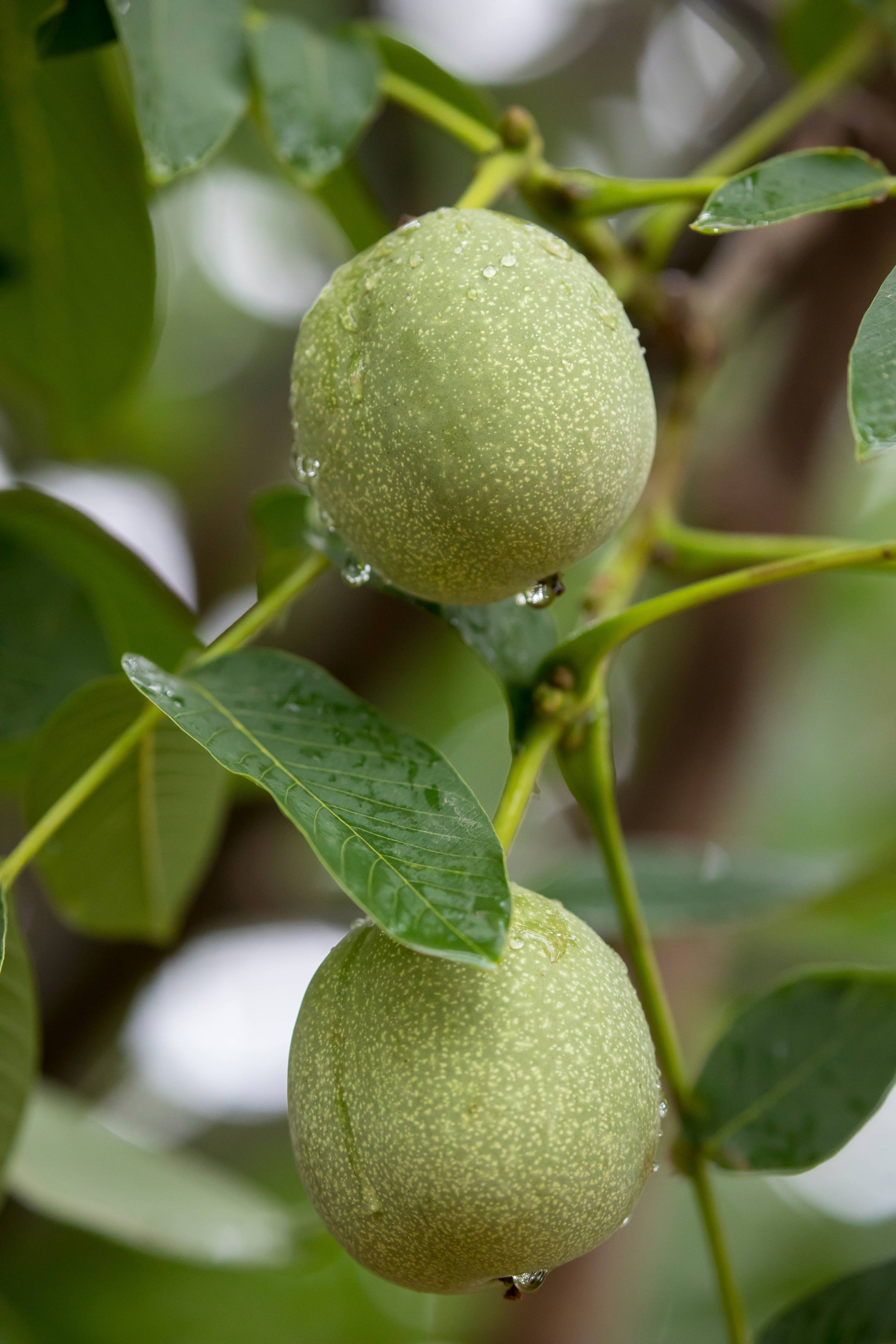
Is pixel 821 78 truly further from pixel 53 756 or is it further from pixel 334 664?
pixel 53 756

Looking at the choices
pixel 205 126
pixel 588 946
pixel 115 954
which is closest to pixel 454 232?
pixel 205 126

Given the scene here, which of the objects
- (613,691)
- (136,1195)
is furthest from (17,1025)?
(613,691)

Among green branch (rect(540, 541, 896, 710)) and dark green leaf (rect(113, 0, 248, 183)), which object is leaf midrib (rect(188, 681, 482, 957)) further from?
dark green leaf (rect(113, 0, 248, 183))

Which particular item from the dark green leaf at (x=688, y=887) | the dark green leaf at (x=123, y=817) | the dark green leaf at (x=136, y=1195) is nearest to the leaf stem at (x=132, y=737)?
the dark green leaf at (x=123, y=817)

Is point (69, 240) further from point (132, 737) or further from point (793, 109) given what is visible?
point (793, 109)

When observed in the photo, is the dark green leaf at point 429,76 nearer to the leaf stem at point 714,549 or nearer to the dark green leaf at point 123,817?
the leaf stem at point 714,549
